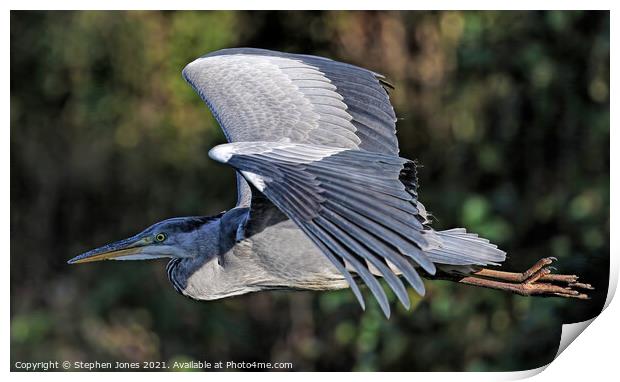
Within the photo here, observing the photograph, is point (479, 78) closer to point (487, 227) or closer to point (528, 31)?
point (528, 31)

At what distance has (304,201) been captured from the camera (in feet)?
5.74

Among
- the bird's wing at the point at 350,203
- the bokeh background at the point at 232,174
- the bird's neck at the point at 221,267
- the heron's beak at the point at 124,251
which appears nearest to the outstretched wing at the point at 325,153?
the bird's wing at the point at 350,203

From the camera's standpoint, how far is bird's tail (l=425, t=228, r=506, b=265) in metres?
2.06

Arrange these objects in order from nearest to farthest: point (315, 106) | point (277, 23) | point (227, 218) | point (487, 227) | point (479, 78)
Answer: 1. point (227, 218)
2. point (315, 106)
3. point (487, 227)
4. point (479, 78)
5. point (277, 23)

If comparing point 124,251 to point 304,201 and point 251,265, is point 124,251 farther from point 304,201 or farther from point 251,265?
point 304,201

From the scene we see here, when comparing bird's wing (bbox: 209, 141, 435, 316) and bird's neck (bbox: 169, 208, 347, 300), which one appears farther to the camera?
bird's neck (bbox: 169, 208, 347, 300)

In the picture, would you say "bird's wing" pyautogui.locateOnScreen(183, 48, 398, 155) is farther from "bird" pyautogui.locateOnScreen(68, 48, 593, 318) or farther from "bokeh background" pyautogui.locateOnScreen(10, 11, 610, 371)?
"bokeh background" pyautogui.locateOnScreen(10, 11, 610, 371)

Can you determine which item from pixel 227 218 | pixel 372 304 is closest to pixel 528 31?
pixel 372 304

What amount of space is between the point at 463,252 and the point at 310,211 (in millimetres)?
457

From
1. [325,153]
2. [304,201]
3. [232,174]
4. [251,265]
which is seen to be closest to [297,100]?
[251,265]

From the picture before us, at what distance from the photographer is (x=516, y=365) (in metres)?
3.23

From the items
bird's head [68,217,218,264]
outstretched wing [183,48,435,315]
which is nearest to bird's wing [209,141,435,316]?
outstretched wing [183,48,435,315]

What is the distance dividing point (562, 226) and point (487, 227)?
0.34 metres

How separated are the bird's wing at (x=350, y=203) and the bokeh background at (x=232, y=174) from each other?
1338 millimetres
